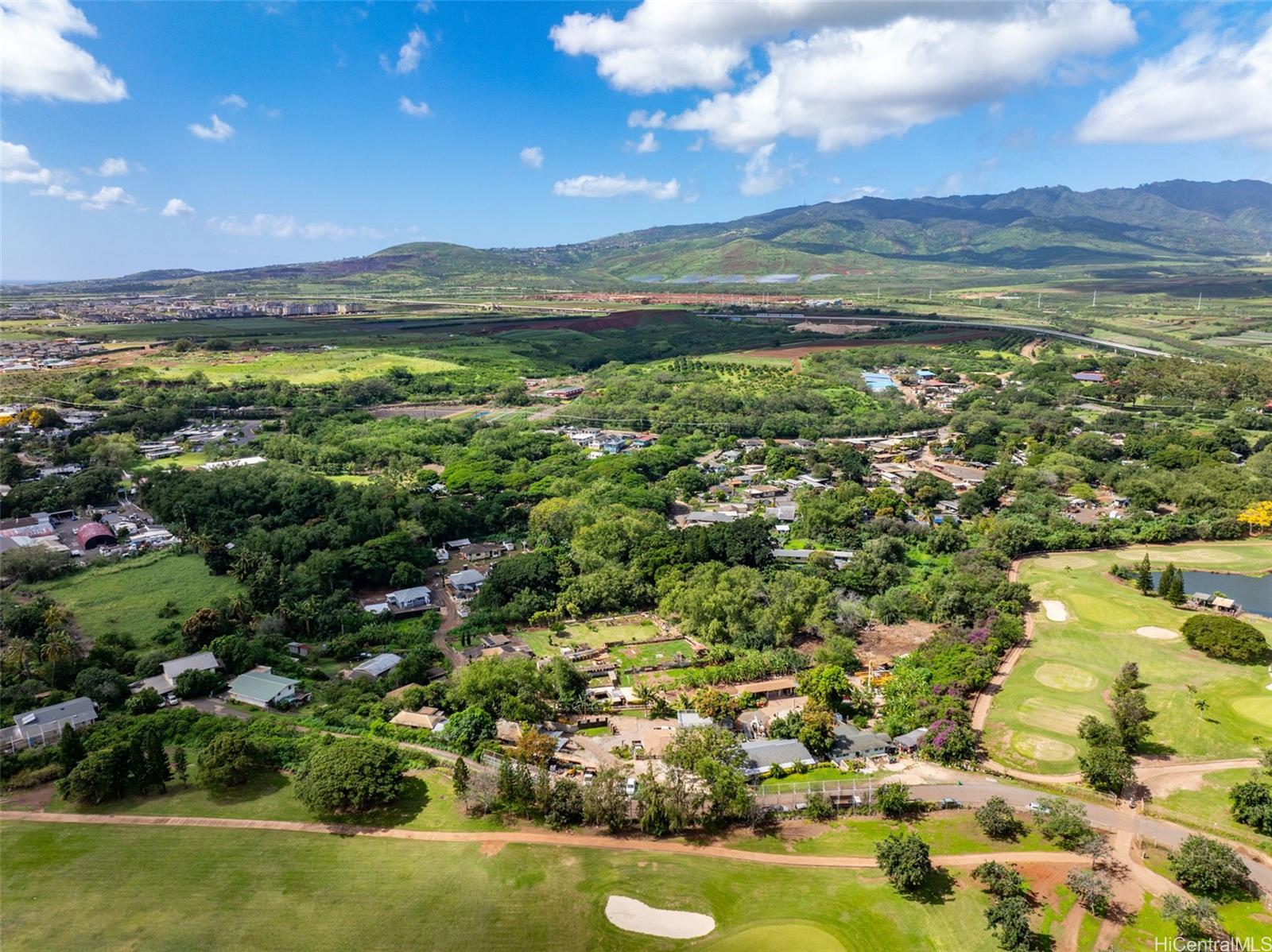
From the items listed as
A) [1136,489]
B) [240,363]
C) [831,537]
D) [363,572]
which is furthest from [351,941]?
[240,363]

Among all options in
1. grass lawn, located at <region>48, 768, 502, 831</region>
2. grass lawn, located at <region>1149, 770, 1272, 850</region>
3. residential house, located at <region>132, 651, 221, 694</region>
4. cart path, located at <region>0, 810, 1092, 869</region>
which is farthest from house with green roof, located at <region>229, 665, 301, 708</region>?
grass lawn, located at <region>1149, 770, 1272, 850</region>

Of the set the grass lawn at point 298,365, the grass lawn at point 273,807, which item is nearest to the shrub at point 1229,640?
the grass lawn at point 273,807

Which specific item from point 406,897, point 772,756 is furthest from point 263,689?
point 772,756

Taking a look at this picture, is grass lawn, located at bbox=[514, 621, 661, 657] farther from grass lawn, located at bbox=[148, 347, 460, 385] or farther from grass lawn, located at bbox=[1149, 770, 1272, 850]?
grass lawn, located at bbox=[148, 347, 460, 385]

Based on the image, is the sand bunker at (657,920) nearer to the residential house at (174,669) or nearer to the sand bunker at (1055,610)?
the residential house at (174,669)

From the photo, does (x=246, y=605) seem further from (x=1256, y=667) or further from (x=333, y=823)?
(x=1256, y=667)

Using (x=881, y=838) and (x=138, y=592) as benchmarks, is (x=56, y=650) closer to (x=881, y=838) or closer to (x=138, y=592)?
(x=138, y=592)
